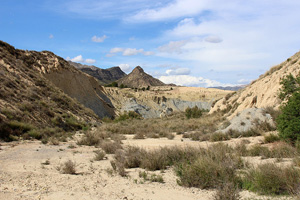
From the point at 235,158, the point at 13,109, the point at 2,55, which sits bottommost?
the point at 235,158

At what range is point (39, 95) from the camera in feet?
75.6

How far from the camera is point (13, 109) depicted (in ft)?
55.5

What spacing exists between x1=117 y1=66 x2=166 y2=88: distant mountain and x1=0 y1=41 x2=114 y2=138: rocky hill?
230 ft

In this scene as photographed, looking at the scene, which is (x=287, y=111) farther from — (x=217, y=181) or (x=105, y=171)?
(x=105, y=171)

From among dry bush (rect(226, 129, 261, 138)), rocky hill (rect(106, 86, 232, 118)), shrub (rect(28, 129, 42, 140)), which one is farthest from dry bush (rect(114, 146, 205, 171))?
rocky hill (rect(106, 86, 232, 118))

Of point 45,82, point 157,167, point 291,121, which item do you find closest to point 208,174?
point 157,167

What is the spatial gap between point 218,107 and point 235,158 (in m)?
25.4

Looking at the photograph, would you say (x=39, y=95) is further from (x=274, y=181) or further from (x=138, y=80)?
(x=138, y=80)

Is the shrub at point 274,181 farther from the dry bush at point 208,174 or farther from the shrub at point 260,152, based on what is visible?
the shrub at point 260,152

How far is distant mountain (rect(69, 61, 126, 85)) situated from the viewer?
140 metres

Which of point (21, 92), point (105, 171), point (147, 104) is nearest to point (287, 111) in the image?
point (105, 171)

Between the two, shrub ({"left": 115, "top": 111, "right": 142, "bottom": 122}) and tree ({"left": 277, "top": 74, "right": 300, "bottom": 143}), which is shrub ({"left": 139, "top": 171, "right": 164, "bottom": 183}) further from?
shrub ({"left": 115, "top": 111, "right": 142, "bottom": 122})

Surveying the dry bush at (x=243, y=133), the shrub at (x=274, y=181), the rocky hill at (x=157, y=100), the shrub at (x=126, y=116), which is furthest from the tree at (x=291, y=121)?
the rocky hill at (x=157, y=100)

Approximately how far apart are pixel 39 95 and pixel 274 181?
22.0m
